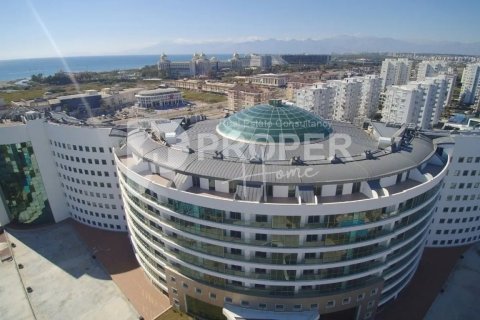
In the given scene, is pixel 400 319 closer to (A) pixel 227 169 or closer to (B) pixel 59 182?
(A) pixel 227 169

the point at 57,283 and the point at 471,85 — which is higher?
the point at 471,85

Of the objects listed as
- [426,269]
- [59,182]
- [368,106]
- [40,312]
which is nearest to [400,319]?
[426,269]

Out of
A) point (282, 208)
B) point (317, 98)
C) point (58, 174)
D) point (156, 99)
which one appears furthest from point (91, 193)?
point (156, 99)

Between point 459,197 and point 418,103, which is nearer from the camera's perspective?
point 459,197

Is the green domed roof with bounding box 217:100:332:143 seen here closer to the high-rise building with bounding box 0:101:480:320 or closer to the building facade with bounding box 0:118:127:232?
the high-rise building with bounding box 0:101:480:320

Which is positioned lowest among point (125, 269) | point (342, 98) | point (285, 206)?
point (125, 269)

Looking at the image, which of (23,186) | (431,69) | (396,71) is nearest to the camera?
(23,186)

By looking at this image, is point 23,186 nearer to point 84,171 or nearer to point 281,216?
point 84,171
